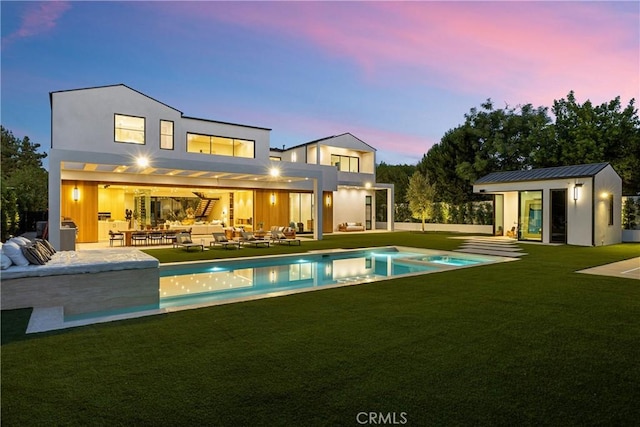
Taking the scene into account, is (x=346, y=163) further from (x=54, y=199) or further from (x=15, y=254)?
(x=15, y=254)

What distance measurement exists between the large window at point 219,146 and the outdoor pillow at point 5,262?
15.7 meters

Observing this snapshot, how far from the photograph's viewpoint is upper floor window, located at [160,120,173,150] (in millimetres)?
19891

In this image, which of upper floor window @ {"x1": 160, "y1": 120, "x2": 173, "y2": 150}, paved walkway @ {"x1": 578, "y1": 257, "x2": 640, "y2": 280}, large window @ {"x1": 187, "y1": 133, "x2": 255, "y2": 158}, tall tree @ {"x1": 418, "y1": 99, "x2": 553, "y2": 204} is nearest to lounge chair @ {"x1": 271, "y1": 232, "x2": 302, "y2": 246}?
large window @ {"x1": 187, "y1": 133, "x2": 255, "y2": 158}

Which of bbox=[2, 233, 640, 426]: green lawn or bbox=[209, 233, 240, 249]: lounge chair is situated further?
bbox=[209, 233, 240, 249]: lounge chair

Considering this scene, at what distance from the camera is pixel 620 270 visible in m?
9.72

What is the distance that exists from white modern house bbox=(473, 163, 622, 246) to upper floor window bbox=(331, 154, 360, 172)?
11765 millimetres

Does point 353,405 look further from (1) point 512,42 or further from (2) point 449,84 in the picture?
(2) point 449,84

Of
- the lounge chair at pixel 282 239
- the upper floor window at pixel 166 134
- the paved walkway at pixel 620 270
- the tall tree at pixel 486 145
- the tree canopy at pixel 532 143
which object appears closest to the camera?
the paved walkway at pixel 620 270

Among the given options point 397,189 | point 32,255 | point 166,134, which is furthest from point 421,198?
point 32,255

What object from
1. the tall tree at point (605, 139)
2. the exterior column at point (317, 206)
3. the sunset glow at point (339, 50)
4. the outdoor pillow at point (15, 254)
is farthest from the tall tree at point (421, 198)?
the outdoor pillow at point (15, 254)

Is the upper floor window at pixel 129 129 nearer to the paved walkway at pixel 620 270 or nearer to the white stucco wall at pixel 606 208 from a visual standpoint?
the paved walkway at pixel 620 270

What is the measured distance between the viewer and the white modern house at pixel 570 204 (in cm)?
1639

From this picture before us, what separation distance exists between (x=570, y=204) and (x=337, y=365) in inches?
679

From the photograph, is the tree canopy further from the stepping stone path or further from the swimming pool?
the swimming pool
